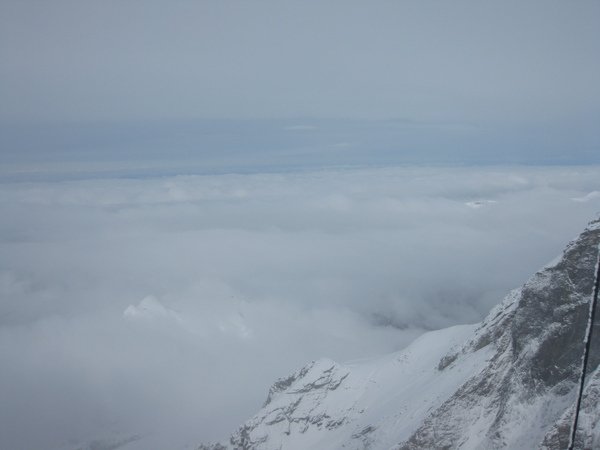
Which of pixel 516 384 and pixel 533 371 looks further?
pixel 516 384

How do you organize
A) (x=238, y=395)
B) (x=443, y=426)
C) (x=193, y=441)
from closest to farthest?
(x=443, y=426)
(x=193, y=441)
(x=238, y=395)

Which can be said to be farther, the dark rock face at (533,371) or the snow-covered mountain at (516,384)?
the dark rock face at (533,371)

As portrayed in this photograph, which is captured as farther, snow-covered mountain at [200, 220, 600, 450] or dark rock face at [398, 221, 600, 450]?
dark rock face at [398, 221, 600, 450]

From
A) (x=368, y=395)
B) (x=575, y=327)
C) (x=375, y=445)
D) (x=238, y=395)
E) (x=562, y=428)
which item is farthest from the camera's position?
(x=238, y=395)

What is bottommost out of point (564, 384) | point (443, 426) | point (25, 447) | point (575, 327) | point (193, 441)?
point (25, 447)

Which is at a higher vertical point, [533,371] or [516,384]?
[533,371]

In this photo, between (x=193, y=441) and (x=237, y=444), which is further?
(x=193, y=441)

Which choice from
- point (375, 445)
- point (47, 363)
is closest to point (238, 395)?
point (47, 363)

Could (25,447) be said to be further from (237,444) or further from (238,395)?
(237,444)
